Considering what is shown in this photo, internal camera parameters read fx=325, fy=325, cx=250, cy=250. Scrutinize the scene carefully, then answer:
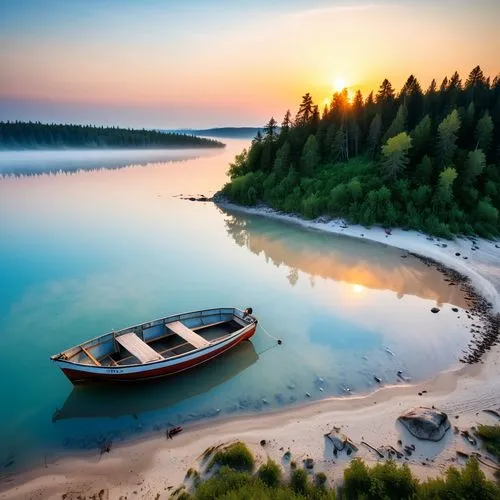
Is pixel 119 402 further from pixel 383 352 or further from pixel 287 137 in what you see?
pixel 287 137

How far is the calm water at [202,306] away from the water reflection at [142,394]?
73 mm

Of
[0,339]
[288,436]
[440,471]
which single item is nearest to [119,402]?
[288,436]

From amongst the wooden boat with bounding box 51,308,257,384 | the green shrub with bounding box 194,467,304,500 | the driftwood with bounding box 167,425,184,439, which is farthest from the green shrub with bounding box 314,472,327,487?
the wooden boat with bounding box 51,308,257,384

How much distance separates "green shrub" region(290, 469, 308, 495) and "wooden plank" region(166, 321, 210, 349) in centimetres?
922

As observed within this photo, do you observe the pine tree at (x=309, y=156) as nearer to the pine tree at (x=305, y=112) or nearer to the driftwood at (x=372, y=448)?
the pine tree at (x=305, y=112)

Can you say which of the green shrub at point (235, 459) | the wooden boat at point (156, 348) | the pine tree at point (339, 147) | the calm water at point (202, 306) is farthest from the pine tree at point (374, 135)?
the green shrub at point (235, 459)

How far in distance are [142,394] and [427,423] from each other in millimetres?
15093

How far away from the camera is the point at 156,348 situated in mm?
21984

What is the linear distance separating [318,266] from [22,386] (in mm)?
31676

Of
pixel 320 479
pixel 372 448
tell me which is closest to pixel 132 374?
pixel 320 479

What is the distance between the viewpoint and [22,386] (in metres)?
19.6

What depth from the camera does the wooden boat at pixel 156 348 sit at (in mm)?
18266

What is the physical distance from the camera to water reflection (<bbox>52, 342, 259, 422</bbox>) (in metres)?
17.9

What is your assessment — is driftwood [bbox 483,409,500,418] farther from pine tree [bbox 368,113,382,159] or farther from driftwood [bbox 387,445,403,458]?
pine tree [bbox 368,113,382,159]
